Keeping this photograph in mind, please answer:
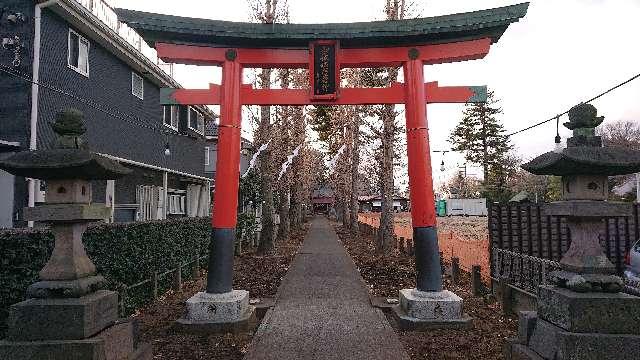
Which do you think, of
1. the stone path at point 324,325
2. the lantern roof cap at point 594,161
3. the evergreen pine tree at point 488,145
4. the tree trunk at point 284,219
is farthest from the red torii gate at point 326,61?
the evergreen pine tree at point 488,145

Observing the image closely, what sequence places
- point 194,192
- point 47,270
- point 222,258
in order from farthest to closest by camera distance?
point 194,192, point 222,258, point 47,270

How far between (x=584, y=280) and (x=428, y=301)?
10.2ft

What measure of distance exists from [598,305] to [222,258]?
5658mm

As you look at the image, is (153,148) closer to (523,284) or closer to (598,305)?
(523,284)

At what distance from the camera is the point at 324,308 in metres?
8.56

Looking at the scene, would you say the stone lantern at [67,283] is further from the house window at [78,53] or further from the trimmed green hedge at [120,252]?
the house window at [78,53]

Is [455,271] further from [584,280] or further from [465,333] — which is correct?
[584,280]

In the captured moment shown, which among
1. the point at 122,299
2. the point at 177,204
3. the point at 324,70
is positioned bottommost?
the point at 122,299

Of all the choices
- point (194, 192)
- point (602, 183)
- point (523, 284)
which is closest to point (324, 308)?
point (523, 284)

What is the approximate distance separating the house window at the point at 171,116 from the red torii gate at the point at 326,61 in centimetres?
1106

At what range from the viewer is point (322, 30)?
7.89 meters

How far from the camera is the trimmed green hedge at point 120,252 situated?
562 cm

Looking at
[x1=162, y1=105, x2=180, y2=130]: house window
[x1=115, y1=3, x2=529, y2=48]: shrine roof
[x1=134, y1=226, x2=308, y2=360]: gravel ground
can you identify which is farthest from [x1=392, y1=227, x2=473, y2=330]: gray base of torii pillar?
[x1=162, y1=105, x2=180, y2=130]: house window

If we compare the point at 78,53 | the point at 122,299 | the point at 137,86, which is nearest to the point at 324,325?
the point at 122,299
